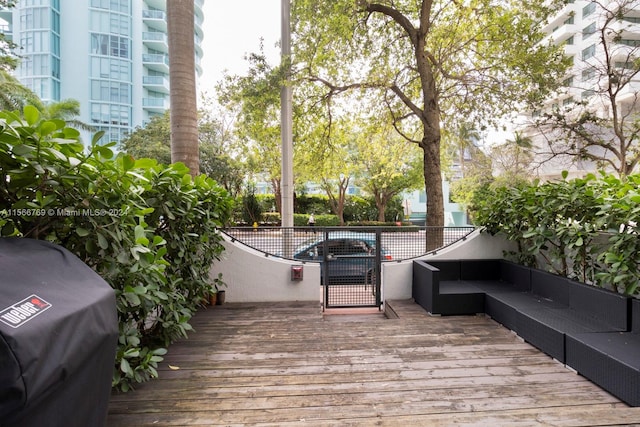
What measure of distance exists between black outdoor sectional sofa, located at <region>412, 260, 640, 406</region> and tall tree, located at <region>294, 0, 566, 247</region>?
247cm

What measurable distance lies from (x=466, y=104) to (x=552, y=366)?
6870 millimetres

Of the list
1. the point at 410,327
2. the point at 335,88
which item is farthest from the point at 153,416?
the point at 335,88

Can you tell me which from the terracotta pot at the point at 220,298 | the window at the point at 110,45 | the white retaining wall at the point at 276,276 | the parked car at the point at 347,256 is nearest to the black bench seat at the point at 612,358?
the white retaining wall at the point at 276,276

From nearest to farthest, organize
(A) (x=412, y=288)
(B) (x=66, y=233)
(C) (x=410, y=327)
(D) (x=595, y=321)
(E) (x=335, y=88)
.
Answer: (B) (x=66, y=233) < (D) (x=595, y=321) < (C) (x=410, y=327) < (A) (x=412, y=288) < (E) (x=335, y=88)

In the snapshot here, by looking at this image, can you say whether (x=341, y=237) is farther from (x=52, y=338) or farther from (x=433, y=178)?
(x=52, y=338)

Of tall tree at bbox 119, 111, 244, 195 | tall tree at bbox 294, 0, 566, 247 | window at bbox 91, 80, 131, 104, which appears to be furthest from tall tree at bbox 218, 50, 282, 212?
window at bbox 91, 80, 131, 104

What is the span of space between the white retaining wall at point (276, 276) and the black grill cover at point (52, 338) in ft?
11.6

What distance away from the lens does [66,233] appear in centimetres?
185

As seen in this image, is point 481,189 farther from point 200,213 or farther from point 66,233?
point 66,233

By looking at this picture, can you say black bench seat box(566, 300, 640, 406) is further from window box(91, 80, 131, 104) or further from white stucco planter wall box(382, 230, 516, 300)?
window box(91, 80, 131, 104)

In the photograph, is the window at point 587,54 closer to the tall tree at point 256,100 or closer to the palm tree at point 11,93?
the tall tree at point 256,100

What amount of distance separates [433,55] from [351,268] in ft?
19.5

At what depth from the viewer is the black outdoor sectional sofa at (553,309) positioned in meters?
2.55

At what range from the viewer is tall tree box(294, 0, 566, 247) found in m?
6.95
